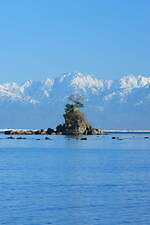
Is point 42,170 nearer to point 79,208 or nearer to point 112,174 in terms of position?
point 112,174

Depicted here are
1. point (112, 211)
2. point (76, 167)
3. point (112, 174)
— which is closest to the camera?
point (112, 211)

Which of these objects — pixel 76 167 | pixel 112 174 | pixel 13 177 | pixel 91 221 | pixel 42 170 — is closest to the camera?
pixel 91 221

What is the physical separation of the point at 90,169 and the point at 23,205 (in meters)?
36.5

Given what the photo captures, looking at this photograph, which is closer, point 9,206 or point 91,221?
point 91,221

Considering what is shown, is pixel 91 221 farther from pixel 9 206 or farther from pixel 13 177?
pixel 13 177

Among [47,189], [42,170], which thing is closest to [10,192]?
[47,189]

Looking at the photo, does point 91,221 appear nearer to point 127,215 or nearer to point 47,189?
point 127,215

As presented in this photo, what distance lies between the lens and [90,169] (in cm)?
8369

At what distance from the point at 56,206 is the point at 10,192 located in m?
8.37

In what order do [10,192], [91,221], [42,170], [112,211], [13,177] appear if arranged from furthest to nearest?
1. [42,170]
2. [13,177]
3. [10,192]
4. [112,211]
5. [91,221]

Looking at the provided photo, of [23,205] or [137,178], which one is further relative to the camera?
[137,178]

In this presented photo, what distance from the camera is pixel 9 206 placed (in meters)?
47.2

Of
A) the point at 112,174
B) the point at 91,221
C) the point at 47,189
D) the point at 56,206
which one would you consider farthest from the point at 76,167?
the point at 91,221

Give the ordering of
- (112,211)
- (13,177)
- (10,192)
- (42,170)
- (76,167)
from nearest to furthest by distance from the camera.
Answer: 1. (112,211)
2. (10,192)
3. (13,177)
4. (42,170)
5. (76,167)
